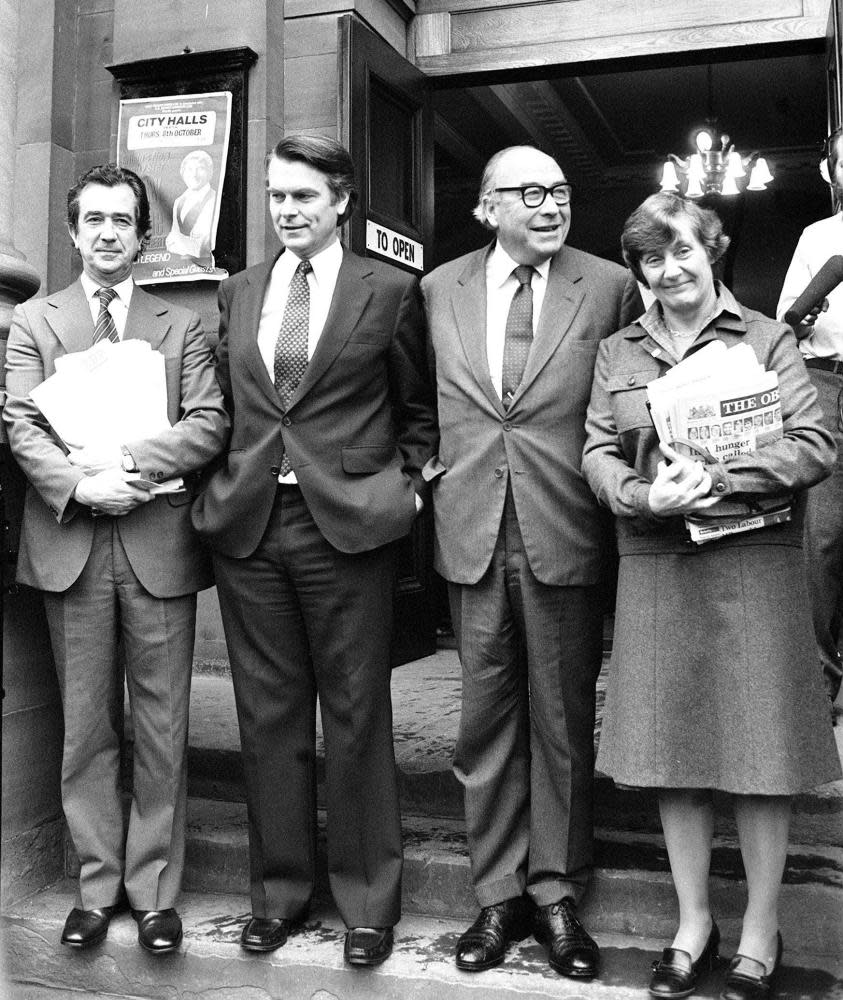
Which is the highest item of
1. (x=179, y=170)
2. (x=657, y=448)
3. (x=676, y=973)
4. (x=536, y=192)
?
(x=179, y=170)

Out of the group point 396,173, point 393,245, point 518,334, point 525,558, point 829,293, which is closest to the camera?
point 525,558

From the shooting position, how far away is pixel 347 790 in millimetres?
2914

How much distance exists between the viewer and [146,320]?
10.3 feet

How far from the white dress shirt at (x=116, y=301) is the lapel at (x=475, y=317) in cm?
96

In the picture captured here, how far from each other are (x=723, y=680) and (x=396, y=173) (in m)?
3.33

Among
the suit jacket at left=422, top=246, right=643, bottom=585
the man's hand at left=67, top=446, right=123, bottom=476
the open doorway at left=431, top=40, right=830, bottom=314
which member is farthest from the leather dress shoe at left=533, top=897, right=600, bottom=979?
the open doorway at left=431, top=40, right=830, bottom=314

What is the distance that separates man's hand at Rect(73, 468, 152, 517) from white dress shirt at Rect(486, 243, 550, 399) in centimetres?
101

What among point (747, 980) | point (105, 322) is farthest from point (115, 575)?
point (747, 980)

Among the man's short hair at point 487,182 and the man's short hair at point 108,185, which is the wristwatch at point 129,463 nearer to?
the man's short hair at point 108,185

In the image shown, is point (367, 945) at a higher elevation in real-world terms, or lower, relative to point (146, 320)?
lower

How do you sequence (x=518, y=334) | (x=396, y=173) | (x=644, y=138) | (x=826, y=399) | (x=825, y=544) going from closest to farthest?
(x=518, y=334) < (x=826, y=399) < (x=825, y=544) < (x=396, y=173) < (x=644, y=138)

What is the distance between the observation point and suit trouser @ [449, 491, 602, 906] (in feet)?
9.22

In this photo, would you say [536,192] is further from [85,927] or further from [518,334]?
[85,927]

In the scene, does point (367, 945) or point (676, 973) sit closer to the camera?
point (676, 973)
